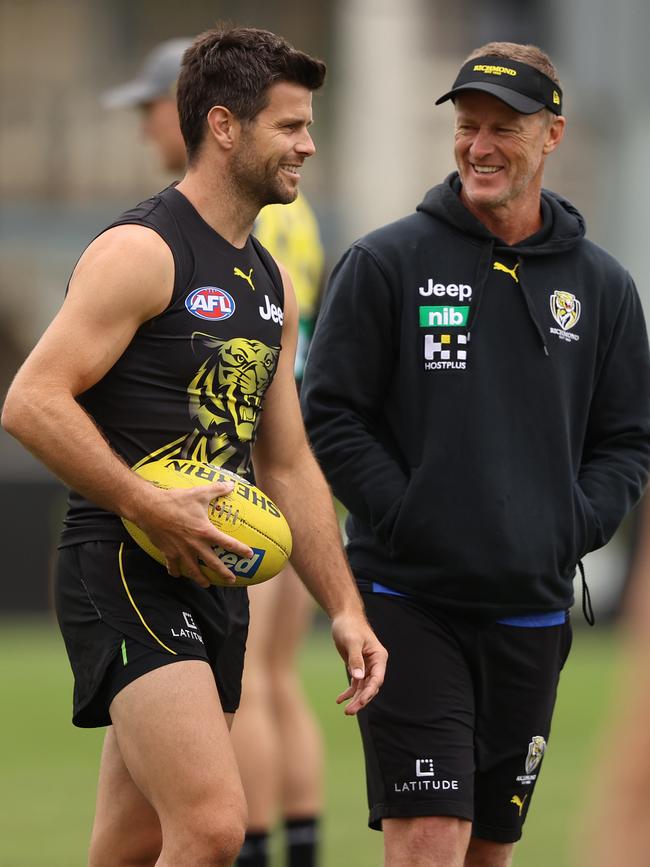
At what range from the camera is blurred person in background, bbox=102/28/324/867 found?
6.58 m

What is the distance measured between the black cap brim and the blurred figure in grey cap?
1719 millimetres

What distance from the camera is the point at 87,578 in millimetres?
4789

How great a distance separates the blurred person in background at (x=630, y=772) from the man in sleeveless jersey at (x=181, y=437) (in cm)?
225

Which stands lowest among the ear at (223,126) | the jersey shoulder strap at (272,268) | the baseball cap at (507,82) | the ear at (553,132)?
the jersey shoulder strap at (272,268)

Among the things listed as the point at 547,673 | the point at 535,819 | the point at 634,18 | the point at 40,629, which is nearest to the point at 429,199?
the point at 547,673

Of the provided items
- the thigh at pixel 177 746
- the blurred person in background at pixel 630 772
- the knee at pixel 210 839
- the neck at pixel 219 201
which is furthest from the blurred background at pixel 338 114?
the blurred person in background at pixel 630 772

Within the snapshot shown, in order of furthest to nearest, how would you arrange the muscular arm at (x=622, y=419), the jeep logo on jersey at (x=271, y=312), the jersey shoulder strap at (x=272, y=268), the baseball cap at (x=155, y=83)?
the baseball cap at (x=155, y=83) → the muscular arm at (x=622, y=419) → the jersey shoulder strap at (x=272, y=268) → the jeep logo on jersey at (x=271, y=312)

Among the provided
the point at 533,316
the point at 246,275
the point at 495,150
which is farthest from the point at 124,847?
the point at 495,150

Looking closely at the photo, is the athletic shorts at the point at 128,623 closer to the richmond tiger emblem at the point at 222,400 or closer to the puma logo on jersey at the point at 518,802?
the richmond tiger emblem at the point at 222,400

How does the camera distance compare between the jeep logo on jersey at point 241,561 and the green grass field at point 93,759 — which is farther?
the green grass field at point 93,759

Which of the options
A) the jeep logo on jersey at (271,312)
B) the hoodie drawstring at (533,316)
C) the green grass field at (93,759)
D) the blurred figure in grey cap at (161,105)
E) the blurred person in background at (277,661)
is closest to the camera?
the jeep logo on jersey at (271,312)

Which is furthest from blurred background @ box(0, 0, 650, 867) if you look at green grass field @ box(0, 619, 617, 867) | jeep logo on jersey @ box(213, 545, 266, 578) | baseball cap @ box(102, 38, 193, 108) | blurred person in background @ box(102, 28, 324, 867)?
jeep logo on jersey @ box(213, 545, 266, 578)

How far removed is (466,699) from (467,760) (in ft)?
0.57

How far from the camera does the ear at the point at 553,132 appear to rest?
5.47m
